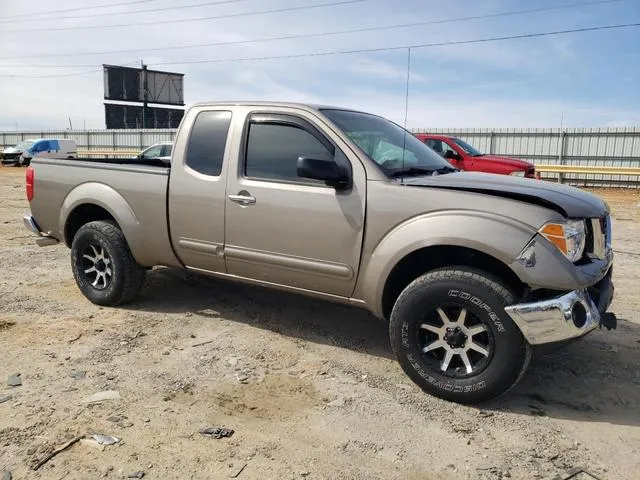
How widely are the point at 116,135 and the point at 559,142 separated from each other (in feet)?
86.6

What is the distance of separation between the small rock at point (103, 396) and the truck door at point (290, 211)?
Answer: 1.31m

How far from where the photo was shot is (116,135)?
114 ft

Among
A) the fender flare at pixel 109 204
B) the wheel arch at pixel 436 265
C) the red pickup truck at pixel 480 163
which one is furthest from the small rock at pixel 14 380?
the red pickup truck at pixel 480 163

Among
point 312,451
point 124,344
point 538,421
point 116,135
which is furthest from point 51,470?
point 116,135

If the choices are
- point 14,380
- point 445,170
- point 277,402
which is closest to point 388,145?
point 445,170

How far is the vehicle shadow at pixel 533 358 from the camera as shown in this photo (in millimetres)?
3344

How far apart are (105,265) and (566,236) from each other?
3935mm

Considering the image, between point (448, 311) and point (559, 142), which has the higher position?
point (559, 142)

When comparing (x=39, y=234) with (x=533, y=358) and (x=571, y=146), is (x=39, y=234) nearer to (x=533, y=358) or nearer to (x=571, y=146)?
(x=533, y=358)

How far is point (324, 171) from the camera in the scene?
3.54 m

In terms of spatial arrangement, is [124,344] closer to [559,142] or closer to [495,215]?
[495,215]

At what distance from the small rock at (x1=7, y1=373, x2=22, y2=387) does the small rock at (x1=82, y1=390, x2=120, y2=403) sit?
1.79 ft

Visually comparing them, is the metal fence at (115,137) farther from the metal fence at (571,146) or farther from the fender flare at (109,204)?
the fender flare at (109,204)

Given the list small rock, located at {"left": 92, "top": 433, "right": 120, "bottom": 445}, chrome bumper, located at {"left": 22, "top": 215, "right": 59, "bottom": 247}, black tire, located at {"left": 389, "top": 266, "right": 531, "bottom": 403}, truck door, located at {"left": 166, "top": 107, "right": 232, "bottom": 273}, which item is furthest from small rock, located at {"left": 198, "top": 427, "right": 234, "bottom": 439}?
chrome bumper, located at {"left": 22, "top": 215, "right": 59, "bottom": 247}
